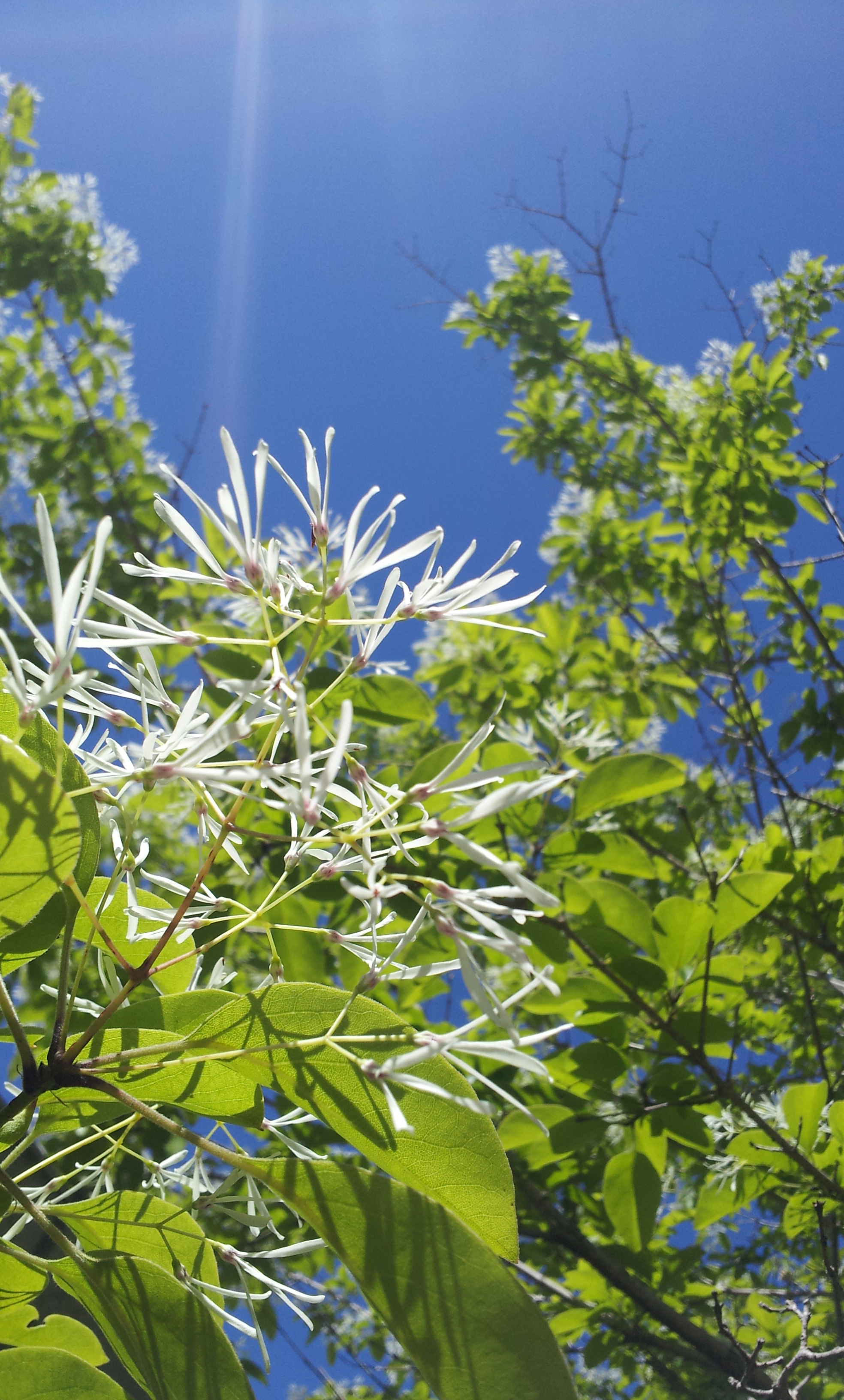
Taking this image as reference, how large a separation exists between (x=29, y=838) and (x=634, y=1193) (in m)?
1.03

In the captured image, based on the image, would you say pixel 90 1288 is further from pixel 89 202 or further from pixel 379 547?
pixel 89 202

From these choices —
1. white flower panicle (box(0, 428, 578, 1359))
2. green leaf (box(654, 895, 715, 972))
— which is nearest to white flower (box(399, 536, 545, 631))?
white flower panicle (box(0, 428, 578, 1359))

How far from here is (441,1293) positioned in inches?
20.6

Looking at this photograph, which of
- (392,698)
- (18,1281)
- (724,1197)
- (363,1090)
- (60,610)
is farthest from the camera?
(724,1197)

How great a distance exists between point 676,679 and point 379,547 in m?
2.41

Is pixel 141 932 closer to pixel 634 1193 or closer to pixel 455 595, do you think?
pixel 455 595

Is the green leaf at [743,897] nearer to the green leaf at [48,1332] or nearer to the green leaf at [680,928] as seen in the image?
the green leaf at [680,928]

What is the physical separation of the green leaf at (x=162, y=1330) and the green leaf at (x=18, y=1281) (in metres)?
0.06

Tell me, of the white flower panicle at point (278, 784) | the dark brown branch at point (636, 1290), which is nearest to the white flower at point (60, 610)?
the white flower panicle at point (278, 784)

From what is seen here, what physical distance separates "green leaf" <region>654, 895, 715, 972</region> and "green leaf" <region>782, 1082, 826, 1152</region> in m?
0.23

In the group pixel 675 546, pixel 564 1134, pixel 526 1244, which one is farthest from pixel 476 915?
pixel 675 546

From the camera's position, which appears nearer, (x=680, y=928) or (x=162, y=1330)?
(x=162, y=1330)

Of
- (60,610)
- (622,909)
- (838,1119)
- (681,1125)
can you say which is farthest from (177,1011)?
(838,1119)

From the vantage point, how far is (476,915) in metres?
0.47
